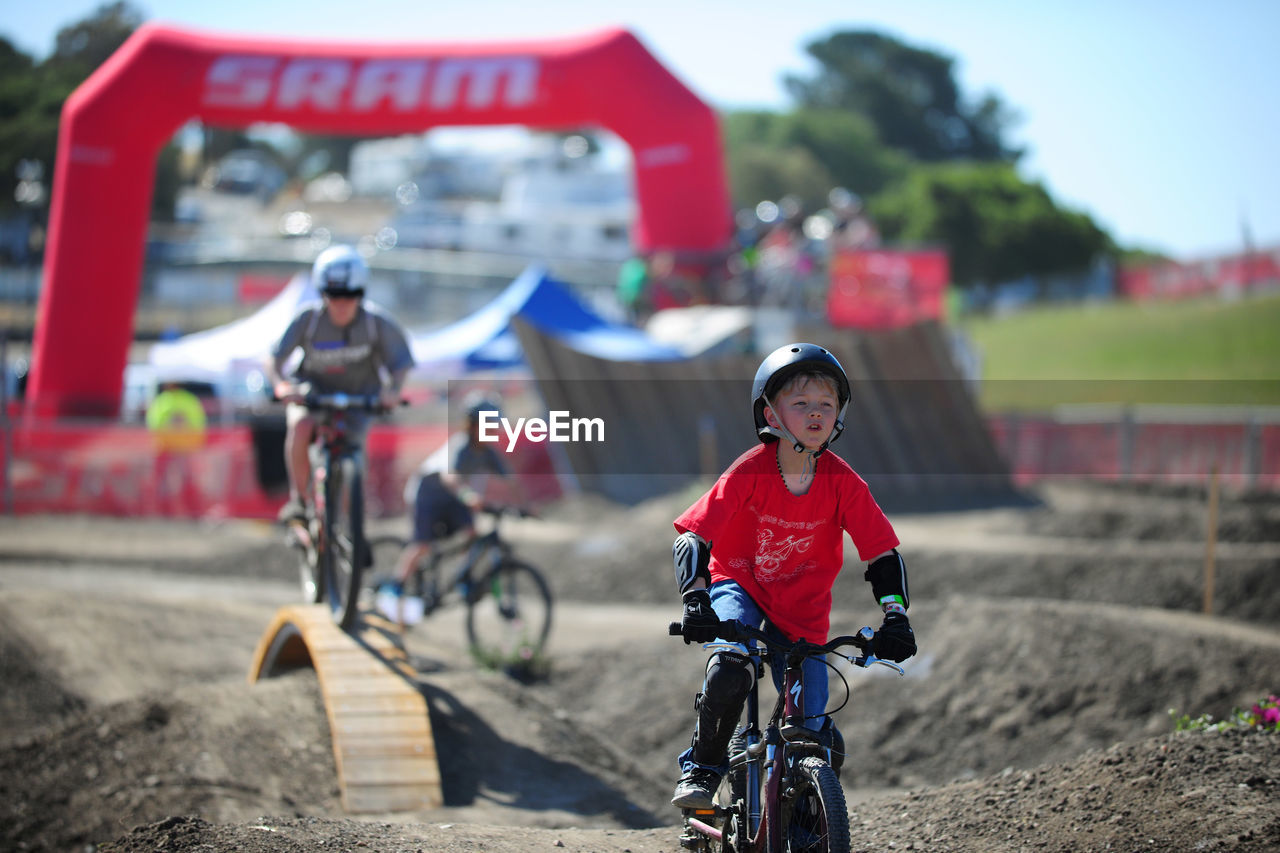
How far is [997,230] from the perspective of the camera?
6488 centimetres

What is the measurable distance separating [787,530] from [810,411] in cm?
44

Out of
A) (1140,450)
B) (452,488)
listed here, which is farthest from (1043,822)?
(1140,450)

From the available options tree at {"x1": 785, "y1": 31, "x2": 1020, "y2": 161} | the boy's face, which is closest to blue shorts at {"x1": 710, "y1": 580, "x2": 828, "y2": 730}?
the boy's face

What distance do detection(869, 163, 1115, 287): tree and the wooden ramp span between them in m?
60.7

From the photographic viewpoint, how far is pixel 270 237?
43.4 metres

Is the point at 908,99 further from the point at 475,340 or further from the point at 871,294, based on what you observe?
the point at 475,340

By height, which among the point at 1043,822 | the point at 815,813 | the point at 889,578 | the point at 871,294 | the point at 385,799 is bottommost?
the point at 385,799

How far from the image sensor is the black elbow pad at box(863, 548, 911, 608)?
4.36 m

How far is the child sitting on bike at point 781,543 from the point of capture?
14.2 ft

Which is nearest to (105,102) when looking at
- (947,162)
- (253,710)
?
(253,710)

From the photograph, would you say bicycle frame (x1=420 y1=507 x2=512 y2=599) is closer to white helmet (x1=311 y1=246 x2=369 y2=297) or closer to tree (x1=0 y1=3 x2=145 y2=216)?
white helmet (x1=311 y1=246 x2=369 y2=297)

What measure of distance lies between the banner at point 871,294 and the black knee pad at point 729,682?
763 inches

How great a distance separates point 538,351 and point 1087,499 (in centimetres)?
811

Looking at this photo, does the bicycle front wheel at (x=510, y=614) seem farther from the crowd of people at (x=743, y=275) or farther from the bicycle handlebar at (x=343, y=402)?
the crowd of people at (x=743, y=275)
